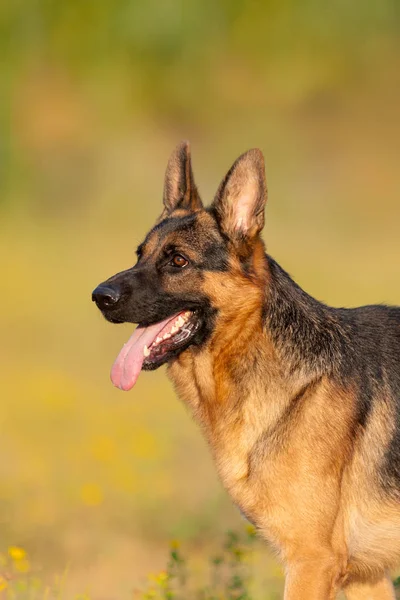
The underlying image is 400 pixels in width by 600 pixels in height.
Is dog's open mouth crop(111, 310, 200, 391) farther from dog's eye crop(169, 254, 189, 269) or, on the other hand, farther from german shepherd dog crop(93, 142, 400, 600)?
dog's eye crop(169, 254, 189, 269)

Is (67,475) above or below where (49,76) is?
below

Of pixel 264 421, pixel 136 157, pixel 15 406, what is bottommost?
pixel 15 406

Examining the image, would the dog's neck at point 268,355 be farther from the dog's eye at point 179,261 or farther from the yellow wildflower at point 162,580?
the yellow wildflower at point 162,580

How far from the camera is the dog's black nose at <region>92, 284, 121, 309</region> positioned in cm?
472

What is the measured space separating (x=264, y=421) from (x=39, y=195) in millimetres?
17153

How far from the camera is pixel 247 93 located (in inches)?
963

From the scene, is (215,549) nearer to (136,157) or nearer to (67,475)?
(67,475)

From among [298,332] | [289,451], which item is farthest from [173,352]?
[289,451]

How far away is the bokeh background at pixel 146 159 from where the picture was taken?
424 inches

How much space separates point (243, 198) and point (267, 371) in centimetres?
88

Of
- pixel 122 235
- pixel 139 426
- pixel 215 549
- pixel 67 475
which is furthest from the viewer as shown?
pixel 122 235

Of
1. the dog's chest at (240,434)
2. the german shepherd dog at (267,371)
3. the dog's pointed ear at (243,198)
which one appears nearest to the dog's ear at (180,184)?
the german shepherd dog at (267,371)

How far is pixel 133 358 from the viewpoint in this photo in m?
4.82

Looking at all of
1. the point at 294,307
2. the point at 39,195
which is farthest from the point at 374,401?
the point at 39,195
